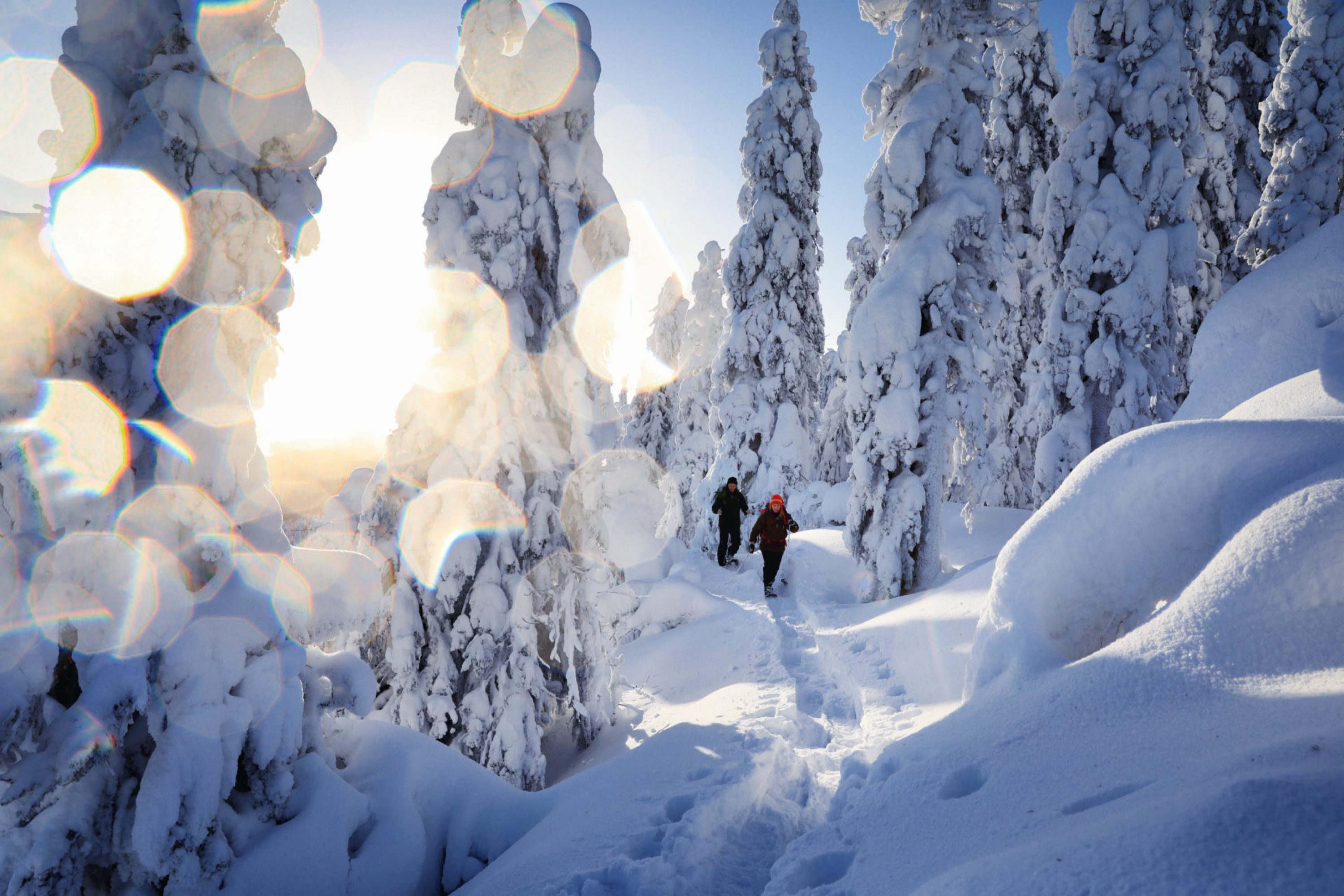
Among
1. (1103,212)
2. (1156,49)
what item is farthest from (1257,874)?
(1156,49)

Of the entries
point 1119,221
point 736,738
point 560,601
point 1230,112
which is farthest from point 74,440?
point 1230,112

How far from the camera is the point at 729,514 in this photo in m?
13.9

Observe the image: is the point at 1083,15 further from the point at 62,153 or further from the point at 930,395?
the point at 62,153

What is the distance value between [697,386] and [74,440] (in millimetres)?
24223

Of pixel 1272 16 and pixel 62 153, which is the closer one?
pixel 62 153

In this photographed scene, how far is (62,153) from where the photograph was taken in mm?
3715

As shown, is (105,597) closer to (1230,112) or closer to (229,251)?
(229,251)

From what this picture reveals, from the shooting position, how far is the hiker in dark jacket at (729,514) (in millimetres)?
13531

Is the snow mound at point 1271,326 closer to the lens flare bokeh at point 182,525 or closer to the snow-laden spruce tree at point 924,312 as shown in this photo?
the snow-laden spruce tree at point 924,312

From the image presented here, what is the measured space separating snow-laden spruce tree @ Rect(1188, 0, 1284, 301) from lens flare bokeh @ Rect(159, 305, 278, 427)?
65.0 ft

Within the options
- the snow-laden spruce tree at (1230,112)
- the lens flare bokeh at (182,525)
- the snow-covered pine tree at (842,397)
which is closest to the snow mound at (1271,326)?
the snow-covered pine tree at (842,397)

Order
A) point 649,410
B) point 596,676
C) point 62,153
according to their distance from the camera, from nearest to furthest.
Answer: point 62,153 → point 596,676 → point 649,410

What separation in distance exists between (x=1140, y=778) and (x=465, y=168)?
29.3 feet

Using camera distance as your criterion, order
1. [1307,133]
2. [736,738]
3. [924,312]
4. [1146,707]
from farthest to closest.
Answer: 1. [1307,133]
2. [924,312]
3. [736,738]
4. [1146,707]
